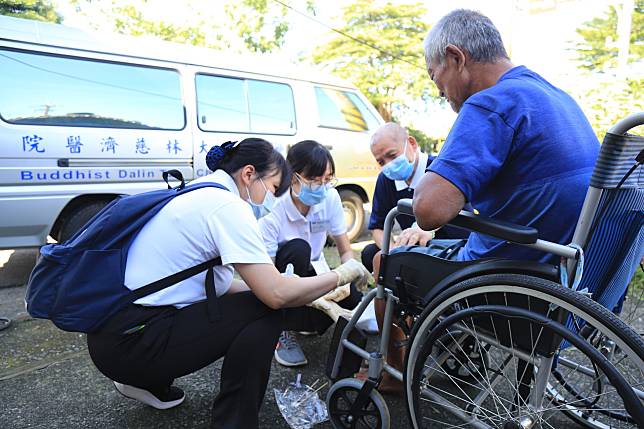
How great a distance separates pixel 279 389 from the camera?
6.77 ft

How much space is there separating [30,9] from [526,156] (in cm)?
715

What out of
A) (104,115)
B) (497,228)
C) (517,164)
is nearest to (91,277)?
(497,228)

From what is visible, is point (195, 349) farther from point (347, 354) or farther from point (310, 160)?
point (310, 160)

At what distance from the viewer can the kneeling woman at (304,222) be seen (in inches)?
92.1

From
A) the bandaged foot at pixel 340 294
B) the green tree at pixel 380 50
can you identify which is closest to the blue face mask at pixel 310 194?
the bandaged foot at pixel 340 294

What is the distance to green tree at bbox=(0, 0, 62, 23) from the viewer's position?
5.30 metres

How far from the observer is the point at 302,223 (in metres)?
2.57

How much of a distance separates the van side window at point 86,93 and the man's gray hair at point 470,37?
9.58ft

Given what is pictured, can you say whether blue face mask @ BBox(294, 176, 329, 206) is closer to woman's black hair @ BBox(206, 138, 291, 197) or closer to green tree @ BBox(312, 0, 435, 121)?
woman's black hair @ BBox(206, 138, 291, 197)

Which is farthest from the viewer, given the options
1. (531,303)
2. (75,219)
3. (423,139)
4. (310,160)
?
(423,139)

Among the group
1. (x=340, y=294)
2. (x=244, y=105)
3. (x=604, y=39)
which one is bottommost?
(x=340, y=294)

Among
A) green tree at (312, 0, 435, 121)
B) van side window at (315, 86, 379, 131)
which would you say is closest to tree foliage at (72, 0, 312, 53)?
green tree at (312, 0, 435, 121)

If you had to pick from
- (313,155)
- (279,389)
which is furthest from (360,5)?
(279,389)

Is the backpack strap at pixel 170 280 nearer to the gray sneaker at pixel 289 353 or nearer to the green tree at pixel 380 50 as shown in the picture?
the gray sneaker at pixel 289 353
